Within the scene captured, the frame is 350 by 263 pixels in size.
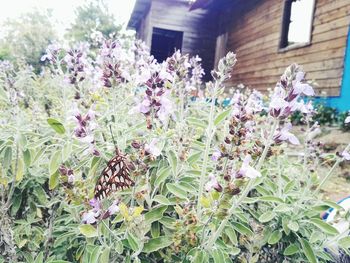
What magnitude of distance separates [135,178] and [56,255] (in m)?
0.62

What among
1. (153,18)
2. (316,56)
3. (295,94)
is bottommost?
(295,94)

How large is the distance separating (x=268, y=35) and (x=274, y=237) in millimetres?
9753

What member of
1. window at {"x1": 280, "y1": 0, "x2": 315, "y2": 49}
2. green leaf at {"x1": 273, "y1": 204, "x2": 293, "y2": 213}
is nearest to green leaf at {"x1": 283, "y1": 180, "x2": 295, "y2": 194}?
green leaf at {"x1": 273, "y1": 204, "x2": 293, "y2": 213}

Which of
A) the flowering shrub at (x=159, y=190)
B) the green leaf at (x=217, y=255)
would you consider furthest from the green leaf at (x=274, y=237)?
the green leaf at (x=217, y=255)

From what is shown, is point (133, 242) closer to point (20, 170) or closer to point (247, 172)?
point (247, 172)

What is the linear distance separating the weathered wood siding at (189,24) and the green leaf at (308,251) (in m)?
14.1

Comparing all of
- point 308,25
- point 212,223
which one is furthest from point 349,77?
point 212,223

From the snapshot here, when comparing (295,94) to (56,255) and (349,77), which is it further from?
(349,77)

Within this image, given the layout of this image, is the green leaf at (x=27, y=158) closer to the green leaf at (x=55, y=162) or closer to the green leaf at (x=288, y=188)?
the green leaf at (x=55, y=162)

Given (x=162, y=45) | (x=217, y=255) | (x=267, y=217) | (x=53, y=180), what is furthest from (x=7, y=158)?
(x=162, y=45)

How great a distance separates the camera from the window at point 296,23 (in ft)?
28.0

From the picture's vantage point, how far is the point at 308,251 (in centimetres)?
128

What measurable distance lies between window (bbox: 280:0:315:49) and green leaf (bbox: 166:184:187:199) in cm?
771

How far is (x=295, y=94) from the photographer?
951 mm
